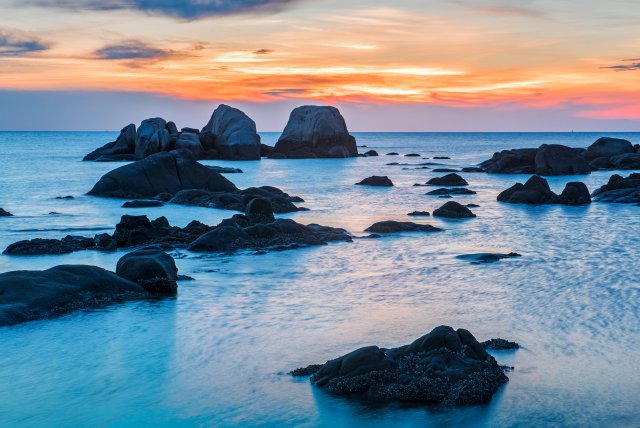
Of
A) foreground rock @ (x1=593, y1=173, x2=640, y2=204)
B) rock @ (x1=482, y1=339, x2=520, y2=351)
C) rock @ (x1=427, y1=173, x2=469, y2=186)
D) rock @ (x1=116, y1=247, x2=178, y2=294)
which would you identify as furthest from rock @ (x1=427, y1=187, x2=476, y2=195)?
rock @ (x1=482, y1=339, x2=520, y2=351)

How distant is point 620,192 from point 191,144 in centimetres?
5929

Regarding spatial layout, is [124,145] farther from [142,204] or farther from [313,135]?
[142,204]

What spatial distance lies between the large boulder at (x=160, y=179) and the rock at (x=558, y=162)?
36.9 m

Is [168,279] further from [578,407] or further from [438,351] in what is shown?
[578,407]

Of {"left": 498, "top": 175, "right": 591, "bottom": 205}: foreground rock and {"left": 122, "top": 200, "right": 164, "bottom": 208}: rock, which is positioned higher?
{"left": 498, "top": 175, "right": 591, "bottom": 205}: foreground rock

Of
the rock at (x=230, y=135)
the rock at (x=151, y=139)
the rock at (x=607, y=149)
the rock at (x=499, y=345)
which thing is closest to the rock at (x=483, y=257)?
the rock at (x=499, y=345)

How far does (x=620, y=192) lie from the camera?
164 feet

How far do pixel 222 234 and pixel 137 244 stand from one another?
11.1ft

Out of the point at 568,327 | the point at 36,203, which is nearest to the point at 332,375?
the point at 568,327

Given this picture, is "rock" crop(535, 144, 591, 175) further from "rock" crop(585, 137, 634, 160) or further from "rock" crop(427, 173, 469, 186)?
"rock" crop(427, 173, 469, 186)

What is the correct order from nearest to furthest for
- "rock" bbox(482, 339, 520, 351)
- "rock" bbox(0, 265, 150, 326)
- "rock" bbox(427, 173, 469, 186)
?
"rock" bbox(482, 339, 520, 351) → "rock" bbox(0, 265, 150, 326) → "rock" bbox(427, 173, 469, 186)

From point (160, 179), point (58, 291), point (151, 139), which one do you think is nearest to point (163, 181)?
point (160, 179)

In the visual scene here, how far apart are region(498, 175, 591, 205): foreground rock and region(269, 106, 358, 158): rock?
71.2 meters

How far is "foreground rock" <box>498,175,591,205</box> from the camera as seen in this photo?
151 ft
